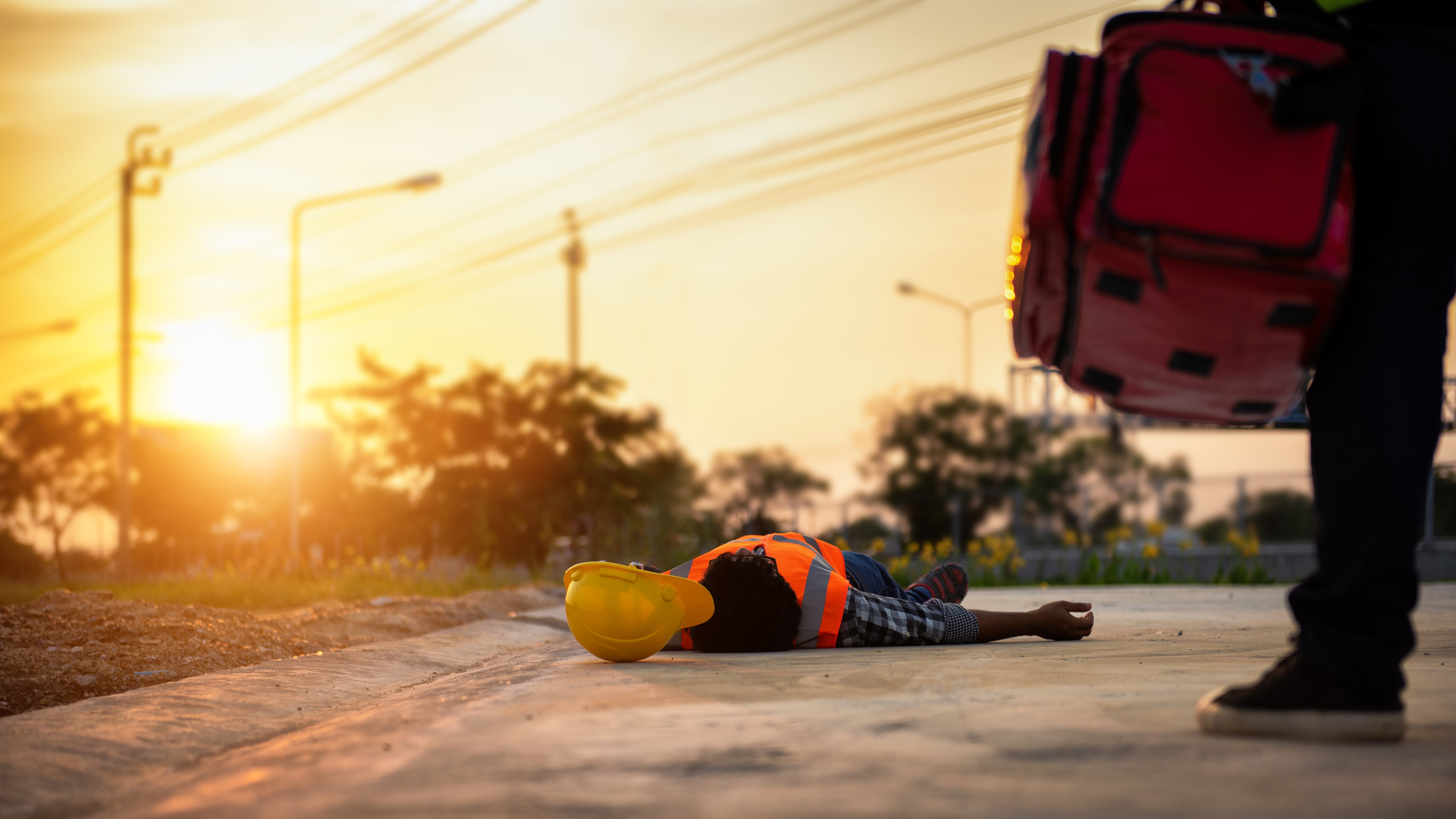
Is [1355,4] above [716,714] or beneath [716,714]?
above

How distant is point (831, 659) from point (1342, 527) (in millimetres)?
2133

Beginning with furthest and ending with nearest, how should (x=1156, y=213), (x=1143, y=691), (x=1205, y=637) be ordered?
(x=1205, y=637) → (x=1143, y=691) → (x=1156, y=213)

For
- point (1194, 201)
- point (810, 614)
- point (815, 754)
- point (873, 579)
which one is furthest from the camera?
point (873, 579)

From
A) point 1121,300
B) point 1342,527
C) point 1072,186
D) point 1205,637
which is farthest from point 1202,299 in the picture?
point 1205,637

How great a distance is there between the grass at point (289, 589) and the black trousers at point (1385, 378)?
29.1ft

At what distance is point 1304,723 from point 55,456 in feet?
174

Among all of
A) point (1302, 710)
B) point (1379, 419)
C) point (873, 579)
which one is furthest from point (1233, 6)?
point (873, 579)

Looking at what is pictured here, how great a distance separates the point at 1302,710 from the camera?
2256 mm

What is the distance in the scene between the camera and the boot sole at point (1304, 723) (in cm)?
220

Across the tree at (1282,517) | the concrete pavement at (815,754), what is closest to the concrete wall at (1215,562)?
the tree at (1282,517)

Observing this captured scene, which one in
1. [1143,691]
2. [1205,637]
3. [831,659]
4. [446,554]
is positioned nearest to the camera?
[1143,691]

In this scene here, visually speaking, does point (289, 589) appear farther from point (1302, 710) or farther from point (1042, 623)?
point (1302, 710)

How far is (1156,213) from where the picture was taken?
211 centimetres

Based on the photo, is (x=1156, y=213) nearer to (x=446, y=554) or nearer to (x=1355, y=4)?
(x=1355, y=4)
